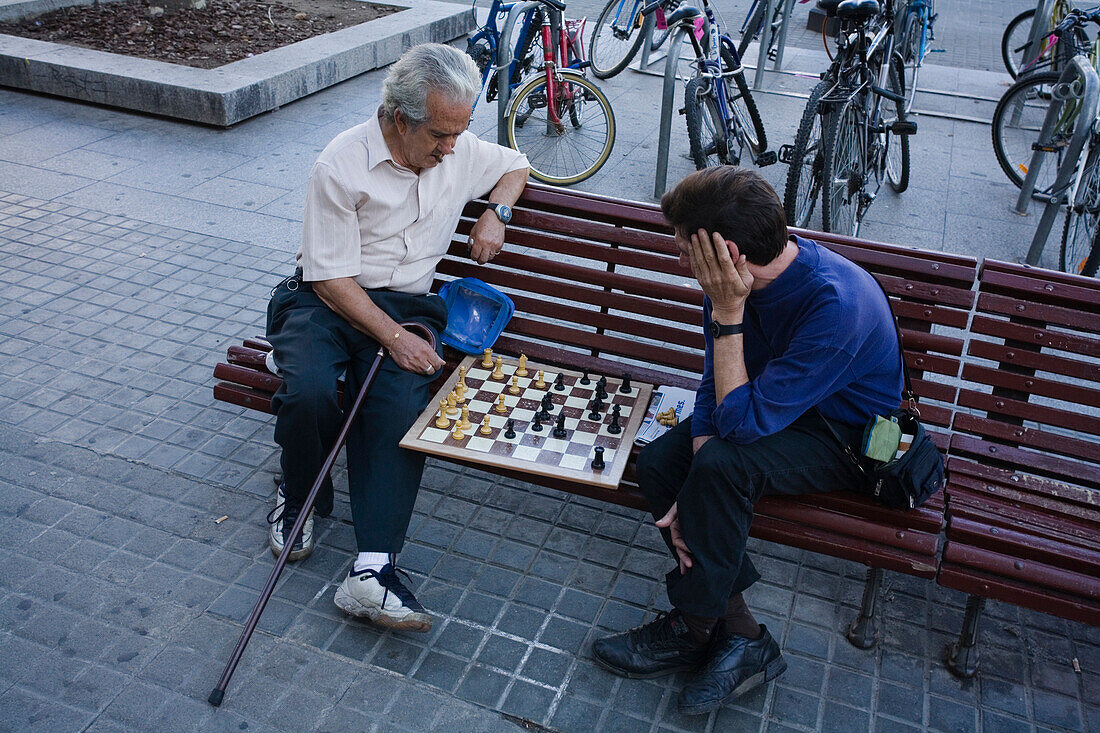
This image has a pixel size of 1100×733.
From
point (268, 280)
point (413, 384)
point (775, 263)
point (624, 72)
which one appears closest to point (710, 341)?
point (775, 263)

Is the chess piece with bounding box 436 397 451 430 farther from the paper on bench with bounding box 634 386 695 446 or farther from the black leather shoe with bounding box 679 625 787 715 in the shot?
the black leather shoe with bounding box 679 625 787 715

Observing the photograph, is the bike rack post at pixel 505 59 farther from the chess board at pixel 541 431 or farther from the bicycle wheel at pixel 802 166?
the chess board at pixel 541 431

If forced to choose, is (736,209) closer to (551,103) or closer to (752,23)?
(551,103)

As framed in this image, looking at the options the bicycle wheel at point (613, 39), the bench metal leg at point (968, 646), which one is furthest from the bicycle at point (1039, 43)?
the bench metal leg at point (968, 646)

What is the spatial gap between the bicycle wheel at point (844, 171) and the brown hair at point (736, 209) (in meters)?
3.27

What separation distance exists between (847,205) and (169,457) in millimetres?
4444

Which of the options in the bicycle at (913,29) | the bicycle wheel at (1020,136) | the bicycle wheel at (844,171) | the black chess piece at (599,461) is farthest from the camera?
the bicycle at (913,29)

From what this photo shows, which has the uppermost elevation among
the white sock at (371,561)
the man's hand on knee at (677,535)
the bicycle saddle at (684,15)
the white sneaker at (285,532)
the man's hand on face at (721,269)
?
the bicycle saddle at (684,15)

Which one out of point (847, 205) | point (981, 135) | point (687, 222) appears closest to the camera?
point (687, 222)

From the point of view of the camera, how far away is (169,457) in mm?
3865

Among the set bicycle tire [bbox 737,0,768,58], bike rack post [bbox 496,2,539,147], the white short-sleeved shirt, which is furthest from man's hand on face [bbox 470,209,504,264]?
bicycle tire [bbox 737,0,768,58]

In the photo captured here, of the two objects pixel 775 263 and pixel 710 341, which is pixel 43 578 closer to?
pixel 710 341

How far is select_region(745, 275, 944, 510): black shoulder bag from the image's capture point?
2.77 meters

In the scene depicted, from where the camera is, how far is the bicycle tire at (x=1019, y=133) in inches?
283
